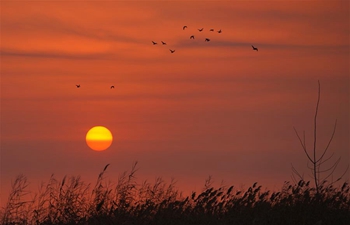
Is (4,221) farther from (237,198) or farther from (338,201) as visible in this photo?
(338,201)

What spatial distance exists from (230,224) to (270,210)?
63.0 inches

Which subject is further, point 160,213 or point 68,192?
point 68,192

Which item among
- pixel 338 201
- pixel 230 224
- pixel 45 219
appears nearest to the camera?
pixel 230 224

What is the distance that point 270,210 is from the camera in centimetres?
1401

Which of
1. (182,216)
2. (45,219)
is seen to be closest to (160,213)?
(182,216)

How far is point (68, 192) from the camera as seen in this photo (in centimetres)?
1412

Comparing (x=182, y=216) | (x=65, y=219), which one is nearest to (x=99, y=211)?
(x=65, y=219)

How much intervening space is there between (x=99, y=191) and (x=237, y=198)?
10.5 ft

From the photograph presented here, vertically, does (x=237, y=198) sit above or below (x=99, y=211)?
above

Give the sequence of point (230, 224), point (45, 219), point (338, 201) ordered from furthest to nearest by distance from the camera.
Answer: point (338, 201) < point (45, 219) < point (230, 224)

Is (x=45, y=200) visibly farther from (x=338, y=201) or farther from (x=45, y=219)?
(x=338, y=201)

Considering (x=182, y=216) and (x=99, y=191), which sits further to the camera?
(x=99, y=191)

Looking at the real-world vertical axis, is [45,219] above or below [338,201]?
below

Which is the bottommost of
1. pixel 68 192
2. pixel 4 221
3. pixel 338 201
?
pixel 4 221
